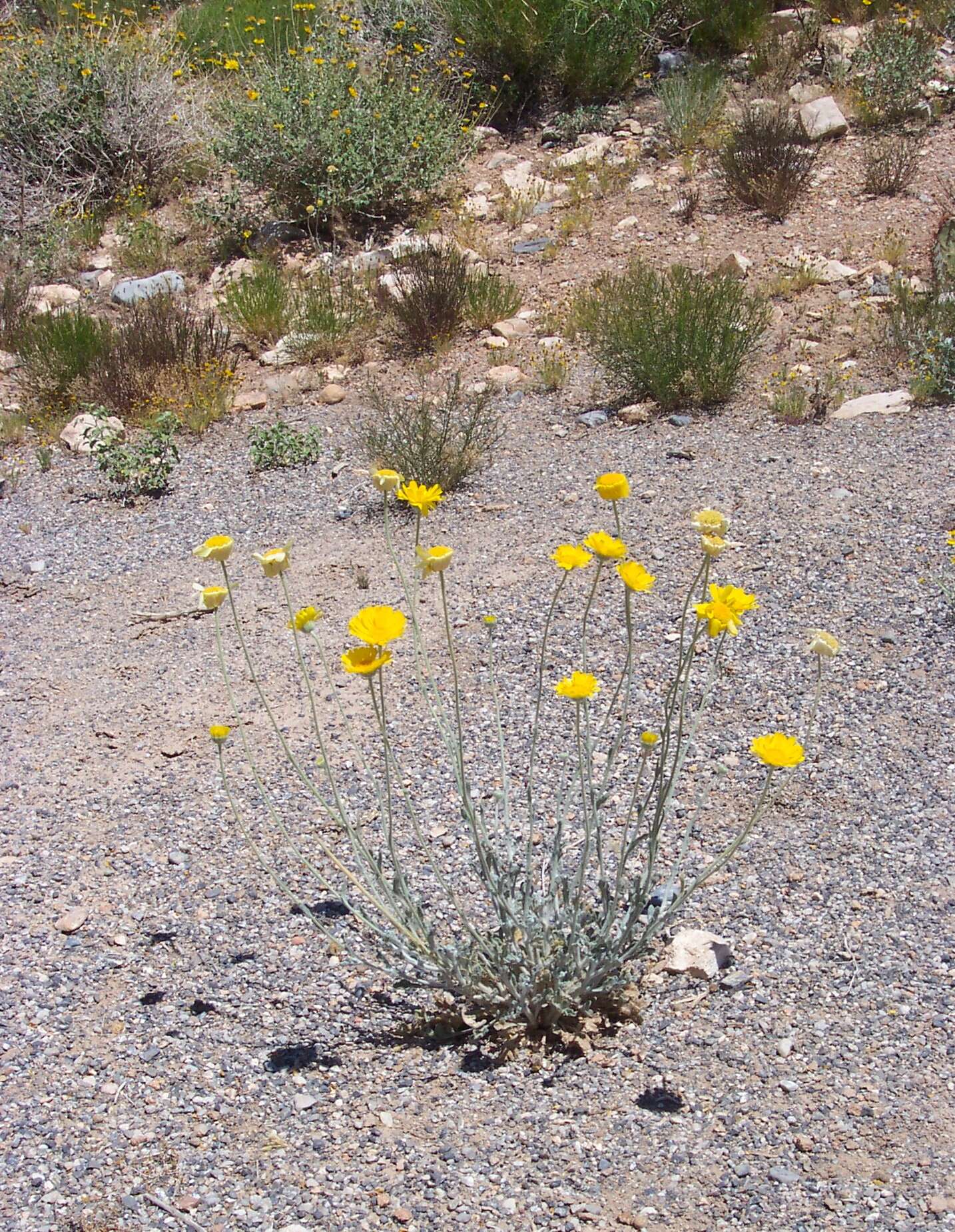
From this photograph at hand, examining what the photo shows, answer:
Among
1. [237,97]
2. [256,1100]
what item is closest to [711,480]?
[256,1100]

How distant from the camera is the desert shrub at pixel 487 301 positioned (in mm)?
6879

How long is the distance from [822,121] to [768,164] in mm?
915

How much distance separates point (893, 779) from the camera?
3.04m

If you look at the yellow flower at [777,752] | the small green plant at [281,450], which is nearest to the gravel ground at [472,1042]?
the yellow flower at [777,752]

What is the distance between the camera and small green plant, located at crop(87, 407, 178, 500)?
5766mm

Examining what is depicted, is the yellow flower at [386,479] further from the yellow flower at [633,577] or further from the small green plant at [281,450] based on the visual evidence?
the small green plant at [281,450]

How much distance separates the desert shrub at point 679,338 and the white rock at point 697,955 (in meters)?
3.61

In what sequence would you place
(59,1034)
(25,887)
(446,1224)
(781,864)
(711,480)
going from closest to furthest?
(446,1224)
(59,1034)
(781,864)
(25,887)
(711,480)

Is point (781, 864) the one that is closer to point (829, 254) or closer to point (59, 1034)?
point (59, 1034)

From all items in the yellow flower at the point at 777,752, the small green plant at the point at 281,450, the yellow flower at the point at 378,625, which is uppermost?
the yellow flower at the point at 378,625

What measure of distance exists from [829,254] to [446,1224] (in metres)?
6.50

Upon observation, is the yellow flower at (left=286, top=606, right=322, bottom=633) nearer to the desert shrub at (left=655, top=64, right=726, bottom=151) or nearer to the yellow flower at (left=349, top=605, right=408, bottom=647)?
the yellow flower at (left=349, top=605, right=408, bottom=647)

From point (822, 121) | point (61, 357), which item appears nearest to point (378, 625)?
point (61, 357)

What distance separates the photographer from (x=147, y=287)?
8055mm
